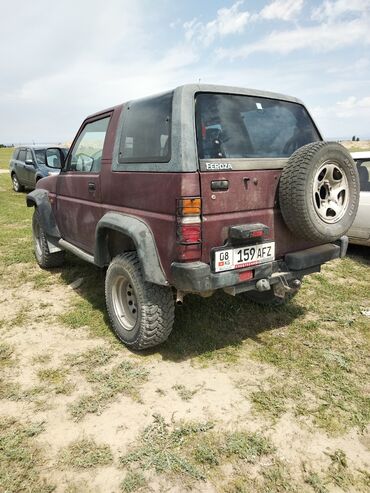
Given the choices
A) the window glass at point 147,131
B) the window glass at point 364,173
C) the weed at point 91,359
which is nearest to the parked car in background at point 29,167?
the window glass at point 147,131

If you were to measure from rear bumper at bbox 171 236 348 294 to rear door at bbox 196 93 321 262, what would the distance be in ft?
0.33

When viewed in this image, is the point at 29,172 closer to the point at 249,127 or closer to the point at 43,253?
the point at 43,253

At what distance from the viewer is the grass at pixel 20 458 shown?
1.95 m

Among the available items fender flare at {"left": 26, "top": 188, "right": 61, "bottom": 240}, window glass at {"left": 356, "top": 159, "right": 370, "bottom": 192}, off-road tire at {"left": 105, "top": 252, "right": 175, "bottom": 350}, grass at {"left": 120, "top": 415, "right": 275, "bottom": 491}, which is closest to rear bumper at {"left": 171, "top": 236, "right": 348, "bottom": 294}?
off-road tire at {"left": 105, "top": 252, "right": 175, "bottom": 350}

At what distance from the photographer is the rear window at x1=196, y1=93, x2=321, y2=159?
106 inches

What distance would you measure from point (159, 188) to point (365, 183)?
160 inches

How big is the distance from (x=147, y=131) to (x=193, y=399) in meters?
2.04

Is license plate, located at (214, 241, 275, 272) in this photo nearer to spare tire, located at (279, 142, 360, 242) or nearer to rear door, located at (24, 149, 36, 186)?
spare tire, located at (279, 142, 360, 242)

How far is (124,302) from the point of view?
133 inches

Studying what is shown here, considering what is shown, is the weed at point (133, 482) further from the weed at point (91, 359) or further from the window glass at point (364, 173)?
the window glass at point (364, 173)

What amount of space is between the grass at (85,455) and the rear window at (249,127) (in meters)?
1.93

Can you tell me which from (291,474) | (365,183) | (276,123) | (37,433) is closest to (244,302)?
(276,123)

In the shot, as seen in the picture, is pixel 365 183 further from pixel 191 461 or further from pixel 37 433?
pixel 37 433

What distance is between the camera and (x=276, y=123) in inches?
127
